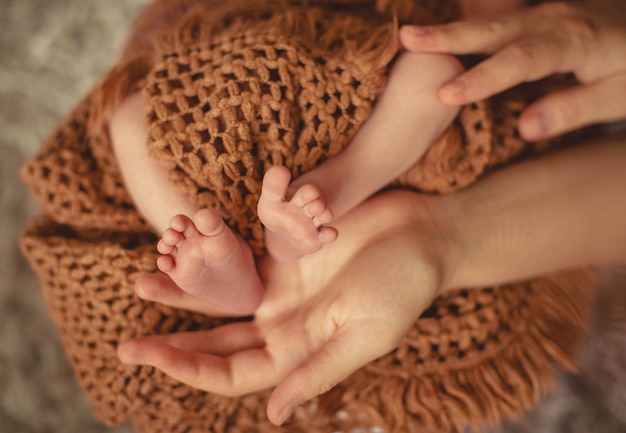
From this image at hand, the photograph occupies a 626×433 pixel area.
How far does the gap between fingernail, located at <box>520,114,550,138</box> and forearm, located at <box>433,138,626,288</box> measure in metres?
0.05

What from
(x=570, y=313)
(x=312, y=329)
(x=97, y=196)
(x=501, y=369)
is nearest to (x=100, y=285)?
(x=97, y=196)

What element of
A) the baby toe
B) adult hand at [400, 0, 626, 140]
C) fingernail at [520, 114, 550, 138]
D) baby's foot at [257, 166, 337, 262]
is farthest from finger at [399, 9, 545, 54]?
the baby toe

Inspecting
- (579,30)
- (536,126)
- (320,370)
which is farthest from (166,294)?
(579,30)

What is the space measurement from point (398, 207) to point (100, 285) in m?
0.39

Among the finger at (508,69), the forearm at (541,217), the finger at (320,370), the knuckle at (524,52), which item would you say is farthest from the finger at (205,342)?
the knuckle at (524,52)

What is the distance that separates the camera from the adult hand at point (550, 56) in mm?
729

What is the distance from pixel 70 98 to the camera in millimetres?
1179

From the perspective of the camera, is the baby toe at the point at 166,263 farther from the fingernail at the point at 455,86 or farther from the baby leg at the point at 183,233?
the fingernail at the point at 455,86

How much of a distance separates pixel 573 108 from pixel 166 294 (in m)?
0.59

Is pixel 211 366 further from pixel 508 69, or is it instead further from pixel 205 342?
pixel 508 69

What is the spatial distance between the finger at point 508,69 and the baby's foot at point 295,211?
24 centimetres

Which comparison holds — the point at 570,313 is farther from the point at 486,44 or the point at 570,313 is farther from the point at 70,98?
the point at 70,98

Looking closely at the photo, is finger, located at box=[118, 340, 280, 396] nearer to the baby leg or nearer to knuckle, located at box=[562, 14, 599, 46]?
the baby leg

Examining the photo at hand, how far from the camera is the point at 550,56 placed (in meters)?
0.77
